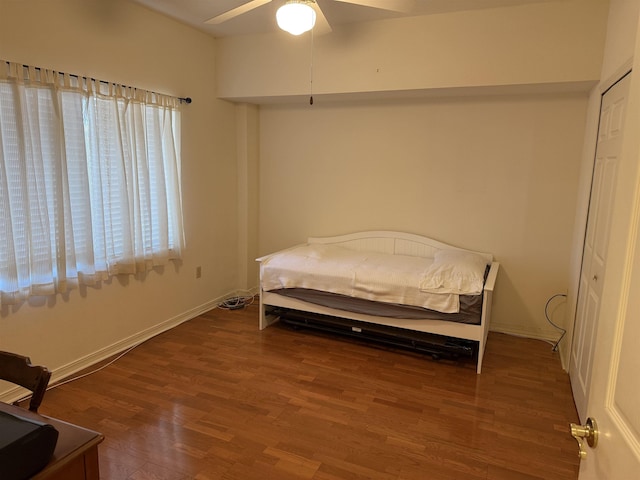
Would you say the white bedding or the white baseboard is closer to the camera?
the white baseboard

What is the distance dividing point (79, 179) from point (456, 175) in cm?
306

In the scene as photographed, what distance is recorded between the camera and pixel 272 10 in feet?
10.8

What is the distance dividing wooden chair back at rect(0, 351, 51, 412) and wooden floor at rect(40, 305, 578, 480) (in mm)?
919

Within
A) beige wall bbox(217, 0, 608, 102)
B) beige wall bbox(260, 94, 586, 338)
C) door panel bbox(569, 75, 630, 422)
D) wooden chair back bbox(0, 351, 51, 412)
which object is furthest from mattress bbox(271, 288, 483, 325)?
wooden chair back bbox(0, 351, 51, 412)

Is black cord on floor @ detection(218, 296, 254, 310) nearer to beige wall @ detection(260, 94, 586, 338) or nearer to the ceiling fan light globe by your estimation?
beige wall @ detection(260, 94, 586, 338)


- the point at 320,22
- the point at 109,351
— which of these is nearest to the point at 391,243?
the point at 320,22

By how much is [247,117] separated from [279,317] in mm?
2107

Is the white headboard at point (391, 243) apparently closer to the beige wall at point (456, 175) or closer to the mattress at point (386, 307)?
the beige wall at point (456, 175)

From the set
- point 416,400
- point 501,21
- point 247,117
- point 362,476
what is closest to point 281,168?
point 247,117

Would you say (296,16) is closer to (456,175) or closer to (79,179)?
(79,179)

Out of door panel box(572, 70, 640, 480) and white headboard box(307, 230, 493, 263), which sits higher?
door panel box(572, 70, 640, 480)

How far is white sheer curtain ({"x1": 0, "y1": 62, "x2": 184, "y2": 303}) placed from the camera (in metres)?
2.50

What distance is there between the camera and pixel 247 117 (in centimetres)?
443

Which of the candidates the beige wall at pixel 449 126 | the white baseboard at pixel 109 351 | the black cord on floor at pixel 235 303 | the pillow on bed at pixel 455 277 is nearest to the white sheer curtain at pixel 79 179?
the white baseboard at pixel 109 351
